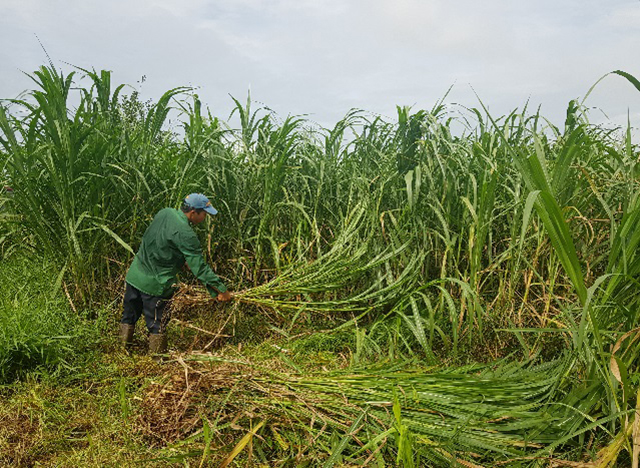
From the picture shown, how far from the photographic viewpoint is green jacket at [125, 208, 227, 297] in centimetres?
332

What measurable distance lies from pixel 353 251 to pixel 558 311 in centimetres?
122

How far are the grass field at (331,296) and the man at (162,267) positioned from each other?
0.15 m

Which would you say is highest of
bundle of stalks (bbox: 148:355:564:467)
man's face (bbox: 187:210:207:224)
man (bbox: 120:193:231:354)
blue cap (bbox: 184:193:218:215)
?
blue cap (bbox: 184:193:218:215)

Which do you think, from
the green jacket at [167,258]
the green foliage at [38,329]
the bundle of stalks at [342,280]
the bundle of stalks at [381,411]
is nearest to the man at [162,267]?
the green jacket at [167,258]

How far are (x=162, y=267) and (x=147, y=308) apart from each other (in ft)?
0.92

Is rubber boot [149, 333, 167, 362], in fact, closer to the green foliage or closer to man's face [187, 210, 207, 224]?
the green foliage

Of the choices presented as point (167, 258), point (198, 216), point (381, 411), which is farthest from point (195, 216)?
point (381, 411)

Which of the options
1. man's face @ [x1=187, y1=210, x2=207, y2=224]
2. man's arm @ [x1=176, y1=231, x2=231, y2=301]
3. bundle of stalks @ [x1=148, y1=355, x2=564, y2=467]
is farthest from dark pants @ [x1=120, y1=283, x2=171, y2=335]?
bundle of stalks @ [x1=148, y1=355, x2=564, y2=467]

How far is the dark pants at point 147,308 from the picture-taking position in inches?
135

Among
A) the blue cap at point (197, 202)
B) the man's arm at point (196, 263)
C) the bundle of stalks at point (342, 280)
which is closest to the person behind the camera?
the bundle of stalks at point (342, 280)

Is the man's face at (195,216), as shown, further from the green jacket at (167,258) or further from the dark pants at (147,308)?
the dark pants at (147,308)

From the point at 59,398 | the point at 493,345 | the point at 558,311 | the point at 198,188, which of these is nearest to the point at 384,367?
the point at 493,345

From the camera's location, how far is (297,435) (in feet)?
6.66

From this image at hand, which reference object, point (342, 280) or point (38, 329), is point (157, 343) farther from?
point (342, 280)
